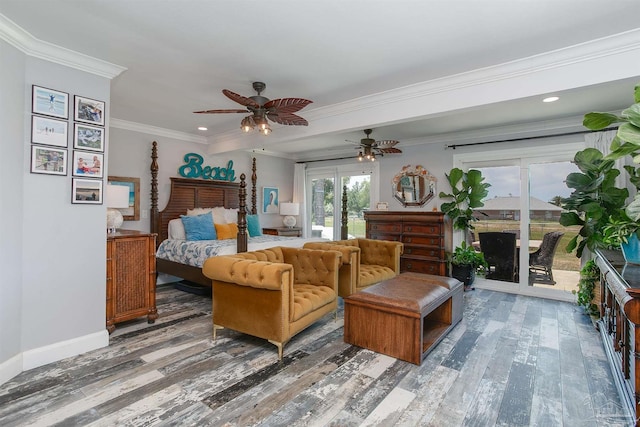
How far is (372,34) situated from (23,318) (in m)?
3.50

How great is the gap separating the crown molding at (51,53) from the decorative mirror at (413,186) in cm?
464

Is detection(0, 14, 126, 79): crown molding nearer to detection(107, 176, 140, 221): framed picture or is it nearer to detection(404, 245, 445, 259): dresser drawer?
detection(107, 176, 140, 221): framed picture

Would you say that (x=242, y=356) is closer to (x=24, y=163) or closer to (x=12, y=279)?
(x=12, y=279)

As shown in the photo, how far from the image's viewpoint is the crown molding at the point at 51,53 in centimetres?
229

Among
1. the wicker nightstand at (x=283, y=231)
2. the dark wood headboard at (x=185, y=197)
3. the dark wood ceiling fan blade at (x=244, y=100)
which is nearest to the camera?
the dark wood ceiling fan blade at (x=244, y=100)

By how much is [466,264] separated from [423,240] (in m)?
0.75

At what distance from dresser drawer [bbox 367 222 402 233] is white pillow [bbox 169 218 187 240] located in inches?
125

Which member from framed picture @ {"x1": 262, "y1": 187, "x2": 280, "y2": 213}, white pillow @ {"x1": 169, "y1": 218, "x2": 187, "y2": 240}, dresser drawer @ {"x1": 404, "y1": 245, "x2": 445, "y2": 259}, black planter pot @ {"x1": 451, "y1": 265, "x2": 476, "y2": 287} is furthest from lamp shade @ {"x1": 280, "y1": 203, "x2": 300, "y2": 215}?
black planter pot @ {"x1": 451, "y1": 265, "x2": 476, "y2": 287}

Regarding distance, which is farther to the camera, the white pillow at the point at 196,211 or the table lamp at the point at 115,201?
the white pillow at the point at 196,211

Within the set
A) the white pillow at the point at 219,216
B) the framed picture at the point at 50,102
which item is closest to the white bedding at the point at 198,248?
the white pillow at the point at 219,216

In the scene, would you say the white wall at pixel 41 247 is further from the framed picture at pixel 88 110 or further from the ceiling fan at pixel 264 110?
the ceiling fan at pixel 264 110

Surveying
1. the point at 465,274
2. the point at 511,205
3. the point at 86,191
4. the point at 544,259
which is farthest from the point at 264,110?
the point at 544,259

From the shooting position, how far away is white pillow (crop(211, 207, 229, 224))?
18.2 feet

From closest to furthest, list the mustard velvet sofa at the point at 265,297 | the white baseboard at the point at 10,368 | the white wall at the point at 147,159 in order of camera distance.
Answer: the white baseboard at the point at 10,368, the mustard velvet sofa at the point at 265,297, the white wall at the point at 147,159
